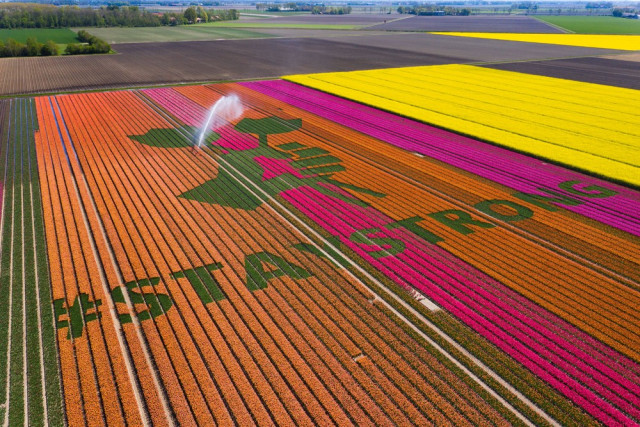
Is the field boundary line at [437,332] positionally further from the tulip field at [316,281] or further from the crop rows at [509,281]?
the crop rows at [509,281]

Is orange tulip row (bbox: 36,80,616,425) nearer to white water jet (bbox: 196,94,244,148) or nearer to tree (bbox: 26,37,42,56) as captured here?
white water jet (bbox: 196,94,244,148)

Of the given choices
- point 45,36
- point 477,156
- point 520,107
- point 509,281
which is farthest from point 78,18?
point 509,281

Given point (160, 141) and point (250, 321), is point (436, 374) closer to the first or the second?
point (250, 321)

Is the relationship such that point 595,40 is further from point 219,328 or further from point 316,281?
point 219,328

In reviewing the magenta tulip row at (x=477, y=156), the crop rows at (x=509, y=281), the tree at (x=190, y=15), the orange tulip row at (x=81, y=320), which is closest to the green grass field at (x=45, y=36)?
the tree at (x=190, y=15)

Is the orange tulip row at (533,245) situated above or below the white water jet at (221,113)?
below

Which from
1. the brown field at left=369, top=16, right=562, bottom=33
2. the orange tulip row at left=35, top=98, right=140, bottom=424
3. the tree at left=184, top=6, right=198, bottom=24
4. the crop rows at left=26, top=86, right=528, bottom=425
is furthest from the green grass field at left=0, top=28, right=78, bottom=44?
the crop rows at left=26, top=86, right=528, bottom=425

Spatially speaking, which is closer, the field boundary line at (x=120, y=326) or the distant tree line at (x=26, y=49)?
the field boundary line at (x=120, y=326)
